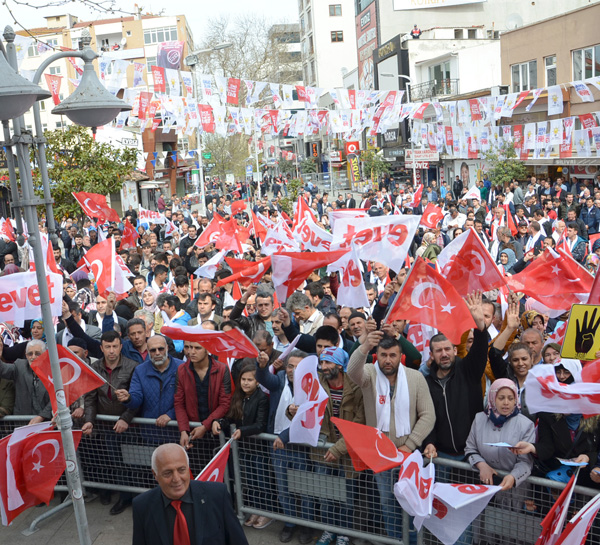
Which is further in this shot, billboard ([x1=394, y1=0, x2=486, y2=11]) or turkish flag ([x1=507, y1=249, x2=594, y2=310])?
billboard ([x1=394, y1=0, x2=486, y2=11])

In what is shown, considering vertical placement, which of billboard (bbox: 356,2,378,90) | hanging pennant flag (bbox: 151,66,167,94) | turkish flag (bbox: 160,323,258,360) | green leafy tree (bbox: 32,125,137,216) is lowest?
turkish flag (bbox: 160,323,258,360)

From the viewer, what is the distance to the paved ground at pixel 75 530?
19.5ft

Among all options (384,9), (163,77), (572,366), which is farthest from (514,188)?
(384,9)

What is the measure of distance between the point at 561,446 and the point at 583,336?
2.48ft

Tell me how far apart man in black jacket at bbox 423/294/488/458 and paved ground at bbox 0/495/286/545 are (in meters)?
1.70

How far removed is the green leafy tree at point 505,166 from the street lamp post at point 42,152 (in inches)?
1072

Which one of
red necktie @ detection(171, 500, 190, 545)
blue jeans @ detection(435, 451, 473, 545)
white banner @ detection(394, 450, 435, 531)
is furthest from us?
blue jeans @ detection(435, 451, 473, 545)

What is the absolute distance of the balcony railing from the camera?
45.3 metres

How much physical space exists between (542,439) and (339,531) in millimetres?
1768

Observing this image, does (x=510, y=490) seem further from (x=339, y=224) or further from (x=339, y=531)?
(x=339, y=224)

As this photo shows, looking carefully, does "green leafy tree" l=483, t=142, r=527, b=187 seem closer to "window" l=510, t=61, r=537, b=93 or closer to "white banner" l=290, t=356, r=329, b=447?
"window" l=510, t=61, r=537, b=93

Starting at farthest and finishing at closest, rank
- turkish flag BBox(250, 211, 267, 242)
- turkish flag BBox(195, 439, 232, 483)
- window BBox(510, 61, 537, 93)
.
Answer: window BBox(510, 61, 537, 93), turkish flag BBox(250, 211, 267, 242), turkish flag BBox(195, 439, 232, 483)

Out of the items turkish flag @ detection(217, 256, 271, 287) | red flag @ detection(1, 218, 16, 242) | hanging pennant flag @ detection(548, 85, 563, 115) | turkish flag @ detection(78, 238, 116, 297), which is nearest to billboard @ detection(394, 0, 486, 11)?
hanging pennant flag @ detection(548, 85, 563, 115)

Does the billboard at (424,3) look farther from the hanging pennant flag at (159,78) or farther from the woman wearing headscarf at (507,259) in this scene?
the woman wearing headscarf at (507,259)
